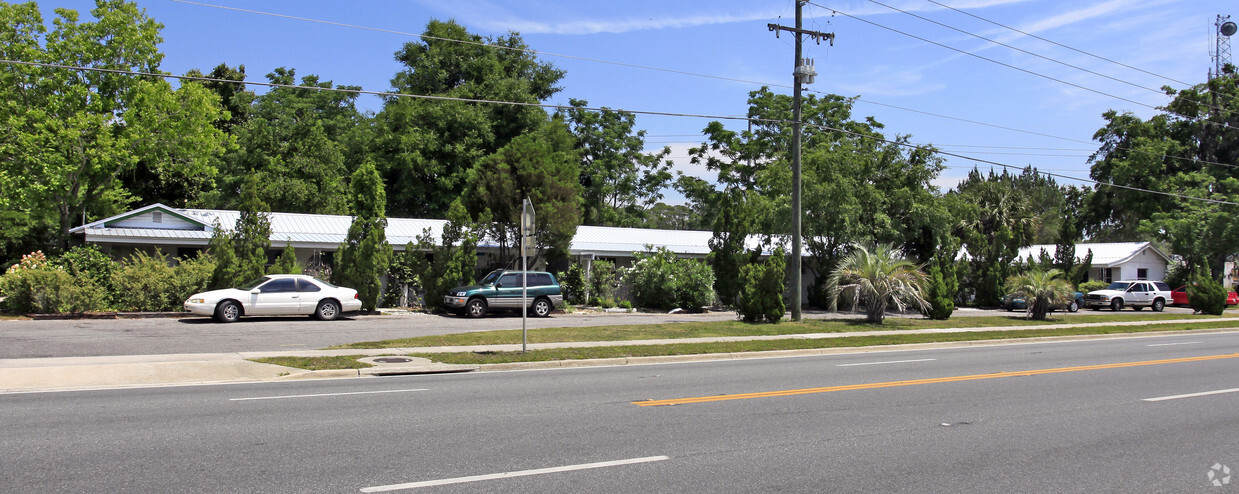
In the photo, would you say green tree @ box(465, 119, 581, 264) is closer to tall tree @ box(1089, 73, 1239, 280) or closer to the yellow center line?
the yellow center line

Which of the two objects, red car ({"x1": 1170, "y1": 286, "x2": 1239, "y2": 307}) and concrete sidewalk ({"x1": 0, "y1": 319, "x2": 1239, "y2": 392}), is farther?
red car ({"x1": 1170, "y1": 286, "x2": 1239, "y2": 307})

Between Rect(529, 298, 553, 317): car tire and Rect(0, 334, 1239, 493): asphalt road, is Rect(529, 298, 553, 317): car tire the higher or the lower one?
the higher one

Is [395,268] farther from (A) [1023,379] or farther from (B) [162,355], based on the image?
(A) [1023,379]

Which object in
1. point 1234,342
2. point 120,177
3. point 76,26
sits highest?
point 76,26

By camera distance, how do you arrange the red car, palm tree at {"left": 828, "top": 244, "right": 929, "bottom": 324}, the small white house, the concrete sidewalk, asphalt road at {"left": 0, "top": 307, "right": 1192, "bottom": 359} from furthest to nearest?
the small white house
the red car
palm tree at {"left": 828, "top": 244, "right": 929, "bottom": 324}
asphalt road at {"left": 0, "top": 307, "right": 1192, "bottom": 359}
the concrete sidewalk

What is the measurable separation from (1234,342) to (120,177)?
147 ft

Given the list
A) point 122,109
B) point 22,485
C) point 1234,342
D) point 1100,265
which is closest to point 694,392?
point 22,485

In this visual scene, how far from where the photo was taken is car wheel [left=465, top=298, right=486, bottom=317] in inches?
1086

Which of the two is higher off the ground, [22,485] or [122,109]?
[122,109]

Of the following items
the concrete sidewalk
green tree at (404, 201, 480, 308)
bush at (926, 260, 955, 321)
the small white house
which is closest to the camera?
the concrete sidewalk

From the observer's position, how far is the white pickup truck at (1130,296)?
4097 centimetres

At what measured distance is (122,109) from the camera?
104ft

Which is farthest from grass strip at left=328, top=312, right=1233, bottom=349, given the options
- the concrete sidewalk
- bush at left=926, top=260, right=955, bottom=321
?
the concrete sidewalk

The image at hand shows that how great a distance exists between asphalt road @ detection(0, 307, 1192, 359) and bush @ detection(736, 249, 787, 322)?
3588mm
